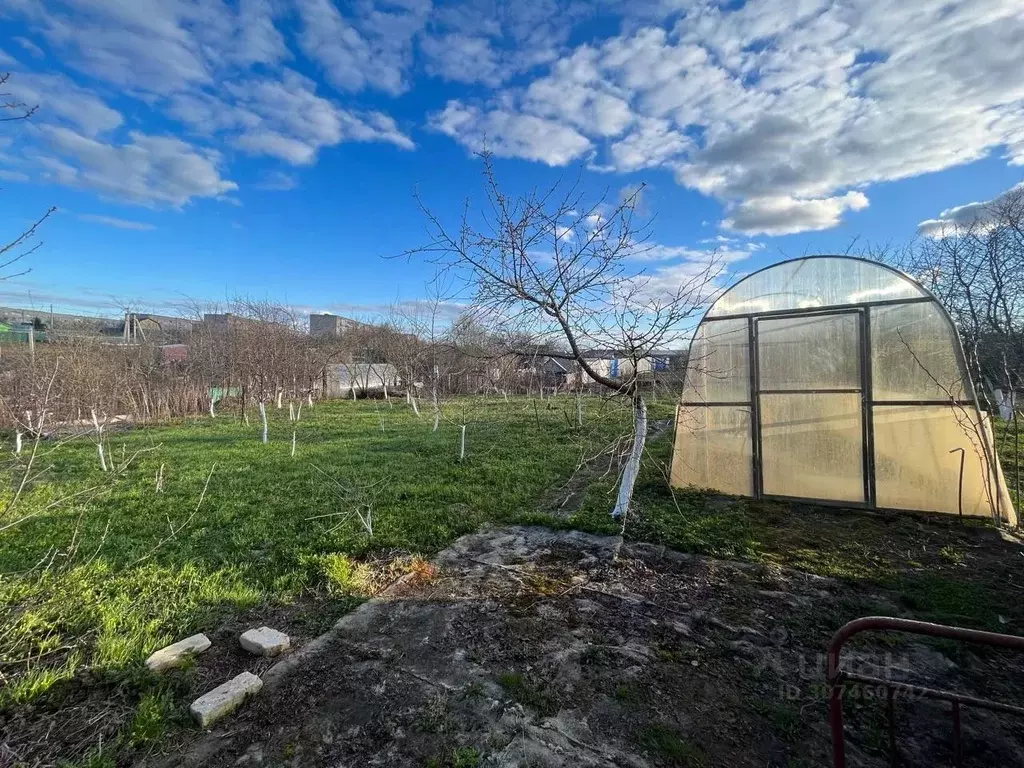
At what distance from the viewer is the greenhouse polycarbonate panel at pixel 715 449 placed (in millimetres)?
5742

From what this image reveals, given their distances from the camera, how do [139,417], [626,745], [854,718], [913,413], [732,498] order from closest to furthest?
[626,745] < [854,718] < [913,413] < [732,498] < [139,417]

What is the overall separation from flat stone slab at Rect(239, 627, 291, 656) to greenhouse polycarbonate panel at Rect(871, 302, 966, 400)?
6.18 meters

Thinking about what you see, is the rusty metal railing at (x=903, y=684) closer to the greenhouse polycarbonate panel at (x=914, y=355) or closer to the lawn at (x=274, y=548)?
the lawn at (x=274, y=548)

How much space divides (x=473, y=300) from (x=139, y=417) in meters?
13.4

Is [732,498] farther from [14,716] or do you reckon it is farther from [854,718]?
[14,716]

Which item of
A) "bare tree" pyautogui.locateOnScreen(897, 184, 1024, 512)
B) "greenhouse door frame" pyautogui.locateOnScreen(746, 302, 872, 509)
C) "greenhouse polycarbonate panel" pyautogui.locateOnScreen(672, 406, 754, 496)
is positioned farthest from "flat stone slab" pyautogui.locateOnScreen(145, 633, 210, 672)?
"bare tree" pyautogui.locateOnScreen(897, 184, 1024, 512)

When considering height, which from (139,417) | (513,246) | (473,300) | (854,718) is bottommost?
(854,718)

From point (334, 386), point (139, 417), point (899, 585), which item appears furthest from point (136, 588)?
point (334, 386)

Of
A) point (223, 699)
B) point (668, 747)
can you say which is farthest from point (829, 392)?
point (223, 699)

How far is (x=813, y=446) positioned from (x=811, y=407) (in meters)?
0.48

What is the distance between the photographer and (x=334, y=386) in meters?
20.7

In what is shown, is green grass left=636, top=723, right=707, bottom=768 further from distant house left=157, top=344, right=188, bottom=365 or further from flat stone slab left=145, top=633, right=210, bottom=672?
distant house left=157, top=344, right=188, bottom=365

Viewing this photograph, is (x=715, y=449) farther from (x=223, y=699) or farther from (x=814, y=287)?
(x=223, y=699)

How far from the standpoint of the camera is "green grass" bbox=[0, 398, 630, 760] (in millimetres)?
2748
